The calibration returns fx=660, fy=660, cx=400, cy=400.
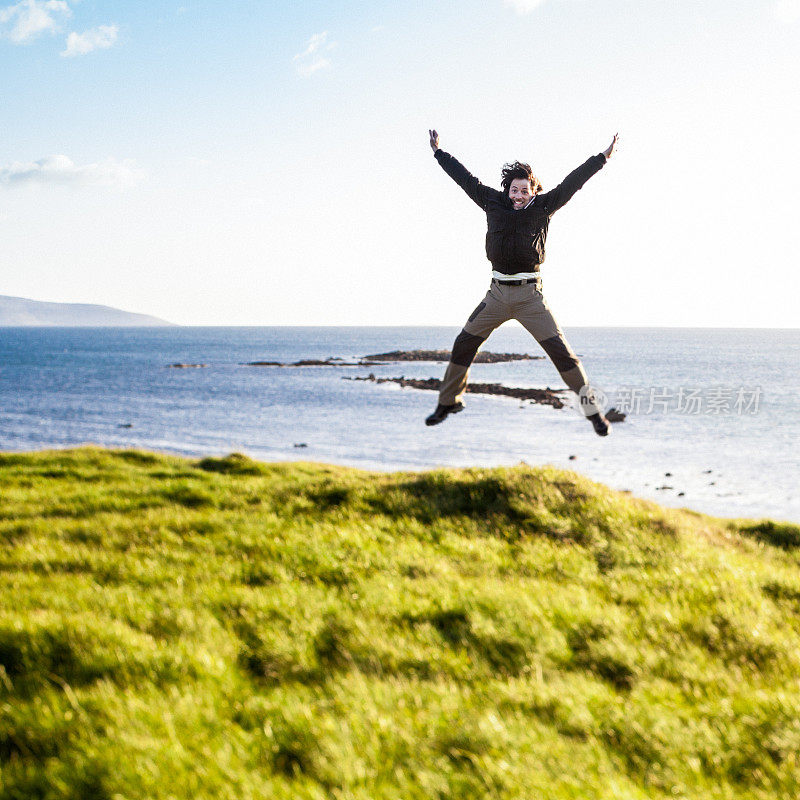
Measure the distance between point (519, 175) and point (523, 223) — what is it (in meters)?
0.70

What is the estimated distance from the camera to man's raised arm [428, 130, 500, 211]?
26.3 ft

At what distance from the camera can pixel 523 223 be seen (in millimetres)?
7562

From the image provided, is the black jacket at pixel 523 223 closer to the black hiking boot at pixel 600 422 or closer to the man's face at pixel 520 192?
the man's face at pixel 520 192

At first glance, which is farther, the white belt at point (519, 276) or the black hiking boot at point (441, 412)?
the black hiking boot at point (441, 412)

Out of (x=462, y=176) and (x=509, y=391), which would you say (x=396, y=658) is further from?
(x=509, y=391)

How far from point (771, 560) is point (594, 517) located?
341cm

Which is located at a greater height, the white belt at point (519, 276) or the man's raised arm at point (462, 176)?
the man's raised arm at point (462, 176)

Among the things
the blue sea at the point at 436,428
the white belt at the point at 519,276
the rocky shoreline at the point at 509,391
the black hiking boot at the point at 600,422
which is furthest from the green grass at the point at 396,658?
the rocky shoreline at the point at 509,391

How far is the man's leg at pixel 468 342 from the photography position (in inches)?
312

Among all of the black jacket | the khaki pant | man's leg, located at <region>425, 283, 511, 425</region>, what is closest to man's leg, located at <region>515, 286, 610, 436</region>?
the khaki pant

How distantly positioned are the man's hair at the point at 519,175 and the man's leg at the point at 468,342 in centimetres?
122

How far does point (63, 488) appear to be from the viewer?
15695 millimetres

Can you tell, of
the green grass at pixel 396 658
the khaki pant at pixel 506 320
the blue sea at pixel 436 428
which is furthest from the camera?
the blue sea at pixel 436 428

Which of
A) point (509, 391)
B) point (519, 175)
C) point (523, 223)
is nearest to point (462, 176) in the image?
point (519, 175)
